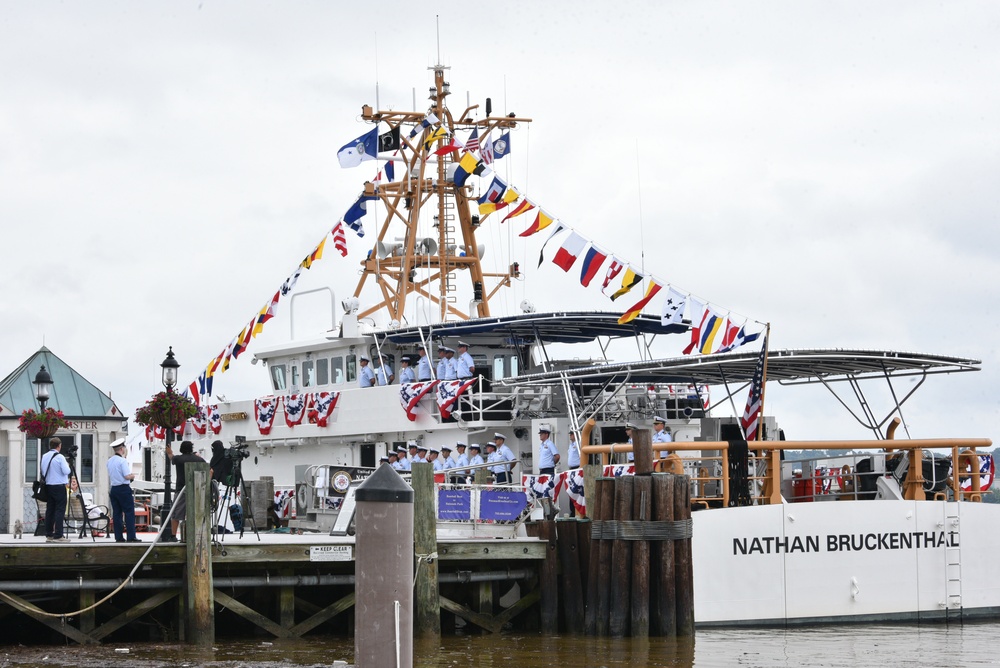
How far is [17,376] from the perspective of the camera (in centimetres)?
2661

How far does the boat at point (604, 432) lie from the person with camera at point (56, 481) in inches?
112

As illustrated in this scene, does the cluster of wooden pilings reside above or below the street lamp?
below

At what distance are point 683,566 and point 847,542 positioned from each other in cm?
297

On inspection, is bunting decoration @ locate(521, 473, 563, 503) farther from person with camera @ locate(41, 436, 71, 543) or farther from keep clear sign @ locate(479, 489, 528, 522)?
person with camera @ locate(41, 436, 71, 543)

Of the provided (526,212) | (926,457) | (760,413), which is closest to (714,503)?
(760,413)

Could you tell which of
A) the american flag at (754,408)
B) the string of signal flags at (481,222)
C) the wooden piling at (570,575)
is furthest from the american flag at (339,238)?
the wooden piling at (570,575)

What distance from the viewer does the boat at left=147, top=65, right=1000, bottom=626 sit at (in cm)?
1811

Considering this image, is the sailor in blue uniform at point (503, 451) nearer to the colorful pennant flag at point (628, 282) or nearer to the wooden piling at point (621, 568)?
the colorful pennant flag at point (628, 282)

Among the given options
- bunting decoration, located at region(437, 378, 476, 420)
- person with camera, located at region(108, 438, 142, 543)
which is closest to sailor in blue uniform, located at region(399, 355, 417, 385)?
bunting decoration, located at region(437, 378, 476, 420)

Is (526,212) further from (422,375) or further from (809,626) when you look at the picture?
(809,626)

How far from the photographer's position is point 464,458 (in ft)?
75.4

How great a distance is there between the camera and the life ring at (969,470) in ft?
63.5

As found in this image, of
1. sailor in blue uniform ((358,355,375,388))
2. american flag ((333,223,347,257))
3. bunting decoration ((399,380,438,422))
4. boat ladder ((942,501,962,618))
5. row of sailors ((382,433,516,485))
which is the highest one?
american flag ((333,223,347,257))

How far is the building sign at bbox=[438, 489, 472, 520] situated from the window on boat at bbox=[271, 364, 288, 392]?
34.7ft
